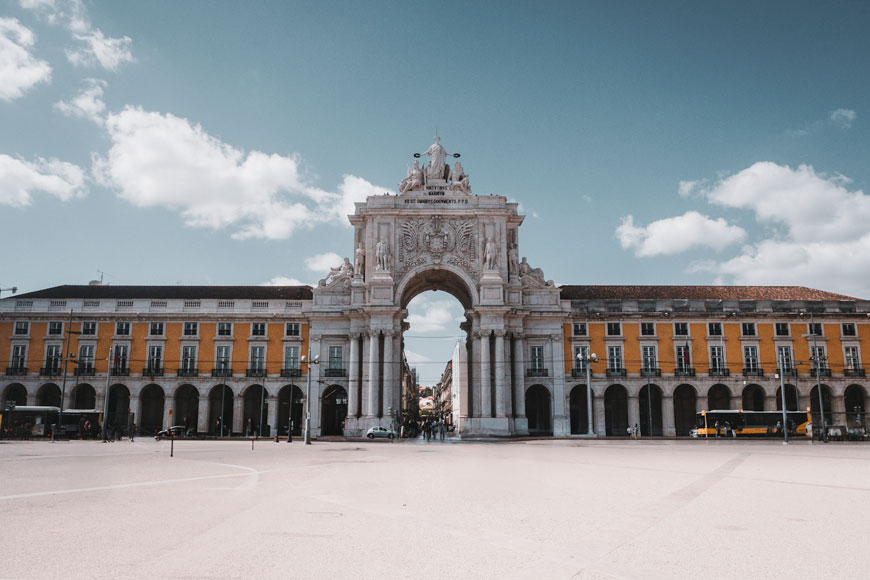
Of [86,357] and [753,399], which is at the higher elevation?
[86,357]

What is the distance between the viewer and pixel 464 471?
22203mm

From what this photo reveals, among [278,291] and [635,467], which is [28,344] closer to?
[278,291]

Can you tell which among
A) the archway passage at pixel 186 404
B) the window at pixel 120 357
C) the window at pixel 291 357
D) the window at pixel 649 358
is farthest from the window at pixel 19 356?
the window at pixel 649 358

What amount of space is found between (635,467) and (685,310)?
41015 mm

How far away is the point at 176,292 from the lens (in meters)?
65.1

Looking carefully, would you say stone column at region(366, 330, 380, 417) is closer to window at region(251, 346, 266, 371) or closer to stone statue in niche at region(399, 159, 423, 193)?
window at region(251, 346, 266, 371)

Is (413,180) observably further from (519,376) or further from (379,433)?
(379,433)

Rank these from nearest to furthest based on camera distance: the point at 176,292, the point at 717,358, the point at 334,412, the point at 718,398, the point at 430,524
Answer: the point at 430,524
the point at 717,358
the point at 334,412
the point at 718,398
the point at 176,292

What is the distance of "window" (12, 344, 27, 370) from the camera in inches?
2343

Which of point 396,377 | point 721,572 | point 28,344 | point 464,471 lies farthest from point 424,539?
point 28,344

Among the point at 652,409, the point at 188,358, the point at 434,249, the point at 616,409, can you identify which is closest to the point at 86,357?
the point at 188,358

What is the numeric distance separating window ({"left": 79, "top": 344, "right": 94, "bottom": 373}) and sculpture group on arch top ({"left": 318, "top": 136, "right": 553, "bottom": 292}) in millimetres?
21612

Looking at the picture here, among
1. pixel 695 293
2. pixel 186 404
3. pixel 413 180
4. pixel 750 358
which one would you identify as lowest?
pixel 186 404

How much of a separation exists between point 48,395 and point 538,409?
45232 mm
